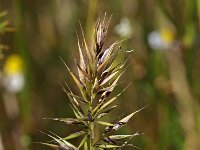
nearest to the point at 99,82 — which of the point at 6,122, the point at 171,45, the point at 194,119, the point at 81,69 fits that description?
the point at 81,69

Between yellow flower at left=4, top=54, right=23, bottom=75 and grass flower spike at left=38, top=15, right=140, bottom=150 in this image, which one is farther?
yellow flower at left=4, top=54, right=23, bottom=75

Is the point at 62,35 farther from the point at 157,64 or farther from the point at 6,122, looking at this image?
the point at 157,64

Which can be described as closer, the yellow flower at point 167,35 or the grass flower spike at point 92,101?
the grass flower spike at point 92,101

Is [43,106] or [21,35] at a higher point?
[21,35]

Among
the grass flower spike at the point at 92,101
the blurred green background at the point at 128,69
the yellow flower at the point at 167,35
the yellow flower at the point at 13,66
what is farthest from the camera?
the yellow flower at the point at 13,66

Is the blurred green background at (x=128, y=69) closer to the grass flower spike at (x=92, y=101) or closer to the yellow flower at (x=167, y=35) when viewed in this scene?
the yellow flower at (x=167, y=35)

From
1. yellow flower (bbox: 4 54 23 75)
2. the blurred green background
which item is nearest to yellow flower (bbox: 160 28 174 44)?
the blurred green background

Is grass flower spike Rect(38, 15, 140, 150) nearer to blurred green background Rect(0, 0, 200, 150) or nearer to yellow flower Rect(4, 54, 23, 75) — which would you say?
blurred green background Rect(0, 0, 200, 150)

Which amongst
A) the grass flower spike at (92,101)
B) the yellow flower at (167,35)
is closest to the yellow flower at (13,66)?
the yellow flower at (167,35)
